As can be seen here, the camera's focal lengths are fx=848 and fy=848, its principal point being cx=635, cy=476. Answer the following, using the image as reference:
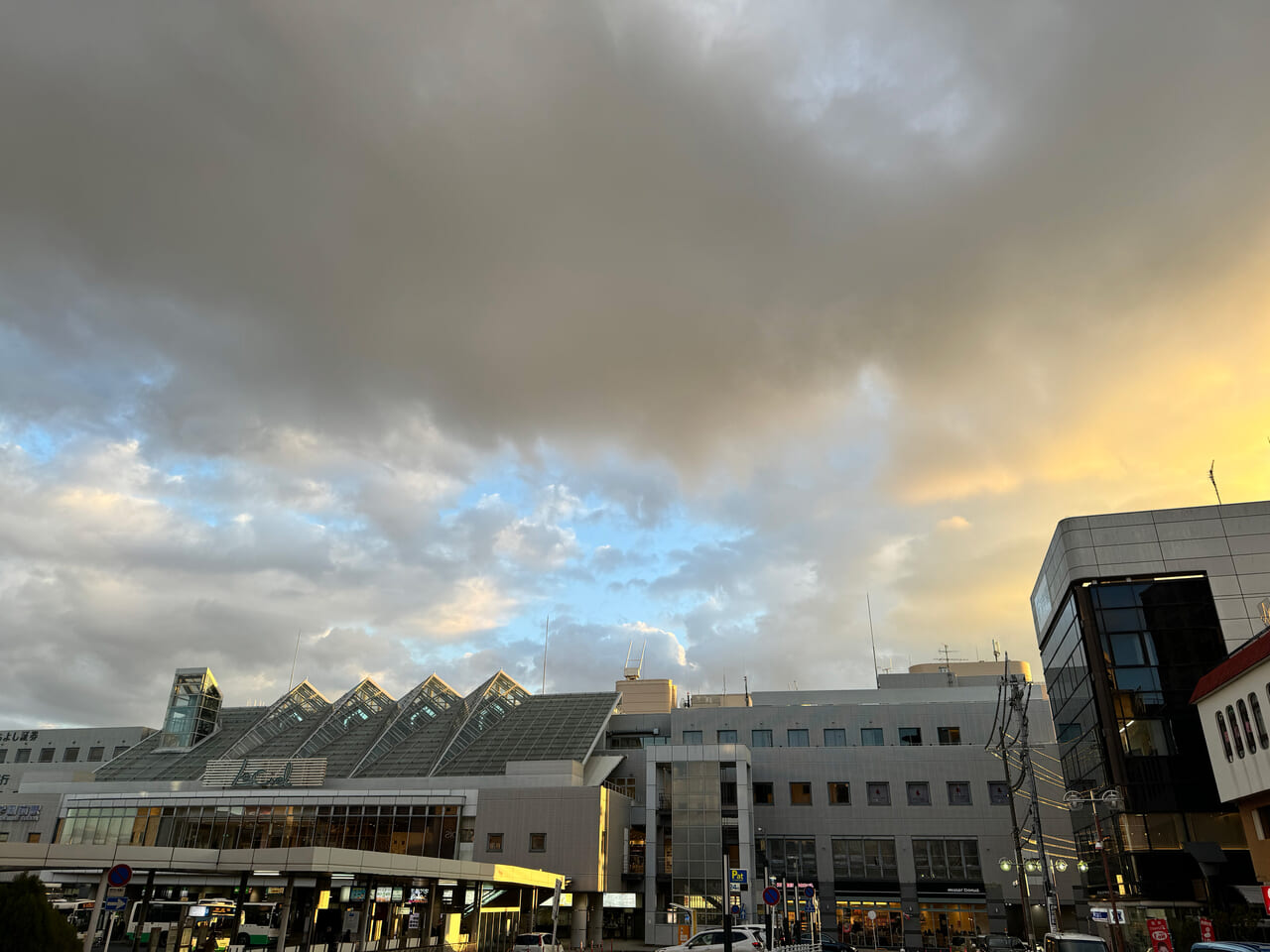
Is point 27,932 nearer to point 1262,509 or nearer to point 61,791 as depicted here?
point 1262,509

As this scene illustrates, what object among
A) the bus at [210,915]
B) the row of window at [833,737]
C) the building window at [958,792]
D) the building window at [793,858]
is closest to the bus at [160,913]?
the bus at [210,915]

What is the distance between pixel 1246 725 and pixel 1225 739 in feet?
7.95

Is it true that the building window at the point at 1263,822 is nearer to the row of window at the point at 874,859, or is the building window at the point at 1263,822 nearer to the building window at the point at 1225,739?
the building window at the point at 1225,739

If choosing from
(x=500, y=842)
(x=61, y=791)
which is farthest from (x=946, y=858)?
(x=61, y=791)

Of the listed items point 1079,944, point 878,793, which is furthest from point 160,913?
point 878,793

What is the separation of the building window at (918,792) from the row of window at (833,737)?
3.21 meters

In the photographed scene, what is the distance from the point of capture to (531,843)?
60.4 metres

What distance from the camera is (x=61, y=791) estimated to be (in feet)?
243

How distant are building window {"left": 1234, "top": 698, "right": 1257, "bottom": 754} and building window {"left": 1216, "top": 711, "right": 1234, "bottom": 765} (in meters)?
1.75

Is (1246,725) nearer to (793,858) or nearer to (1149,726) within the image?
(1149,726)

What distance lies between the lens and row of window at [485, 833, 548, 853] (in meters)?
60.2

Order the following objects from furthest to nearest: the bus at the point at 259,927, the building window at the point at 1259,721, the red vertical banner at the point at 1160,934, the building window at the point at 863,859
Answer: the building window at the point at 863,859, the bus at the point at 259,927, the building window at the point at 1259,721, the red vertical banner at the point at 1160,934

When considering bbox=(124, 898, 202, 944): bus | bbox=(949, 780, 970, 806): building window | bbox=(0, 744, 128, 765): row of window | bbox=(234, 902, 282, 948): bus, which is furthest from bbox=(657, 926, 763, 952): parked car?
bbox=(0, 744, 128, 765): row of window

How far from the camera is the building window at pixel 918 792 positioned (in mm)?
69250
